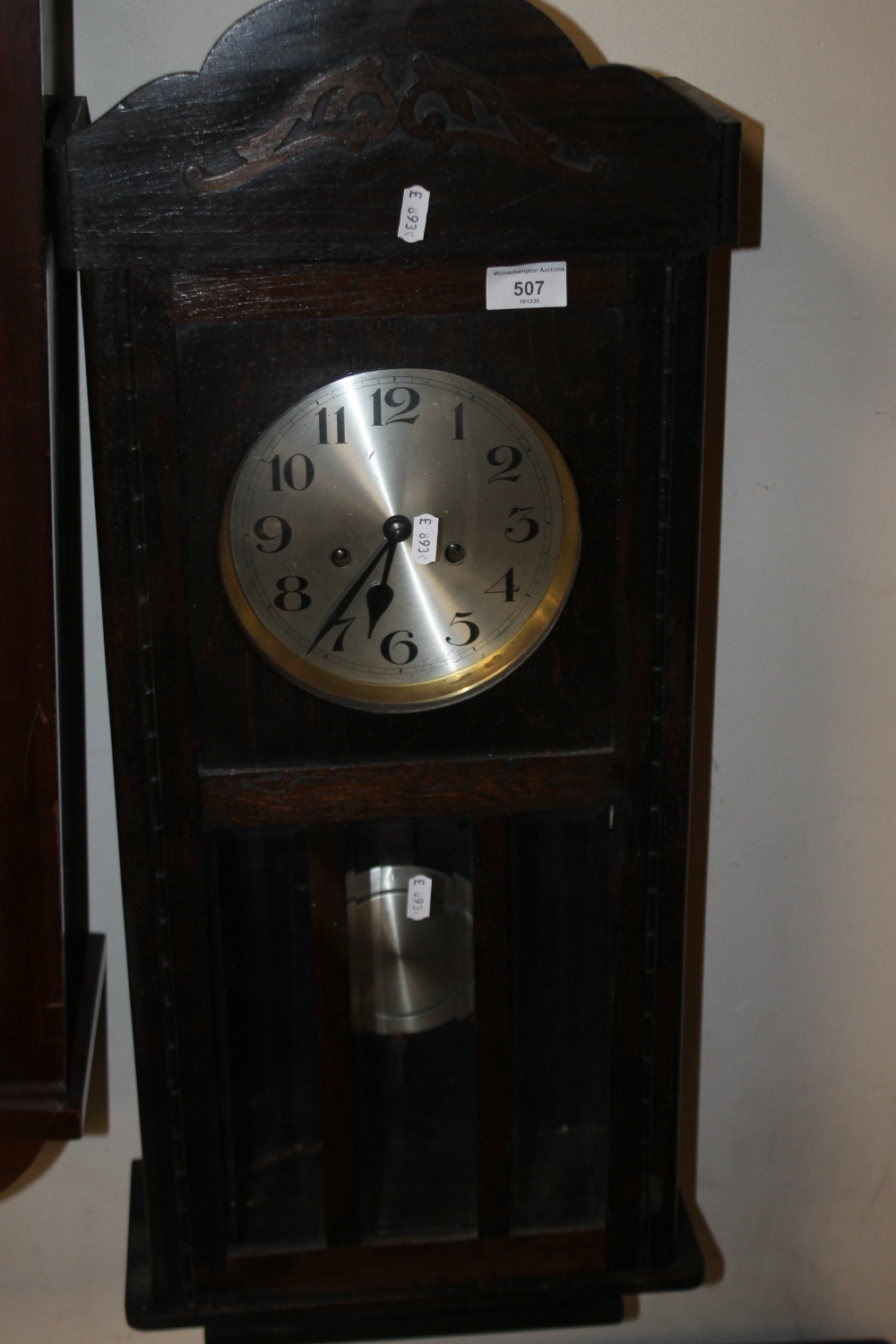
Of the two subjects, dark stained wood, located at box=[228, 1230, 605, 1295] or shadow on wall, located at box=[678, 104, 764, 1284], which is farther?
shadow on wall, located at box=[678, 104, 764, 1284]

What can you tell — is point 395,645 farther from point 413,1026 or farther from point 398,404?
point 413,1026

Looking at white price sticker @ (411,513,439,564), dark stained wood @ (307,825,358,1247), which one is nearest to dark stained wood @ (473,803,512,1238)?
dark stained wood @ (307,825,358,1247)

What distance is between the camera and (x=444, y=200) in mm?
905

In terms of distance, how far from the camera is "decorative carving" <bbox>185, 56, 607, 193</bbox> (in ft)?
2.88

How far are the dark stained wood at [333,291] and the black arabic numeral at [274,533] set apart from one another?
15 centimetres

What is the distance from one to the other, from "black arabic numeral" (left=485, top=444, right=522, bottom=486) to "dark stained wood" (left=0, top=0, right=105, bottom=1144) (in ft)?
1.11

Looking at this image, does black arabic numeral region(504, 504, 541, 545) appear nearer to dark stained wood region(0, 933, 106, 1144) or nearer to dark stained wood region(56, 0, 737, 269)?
dark stained wood region(56, 0, 737, 269)

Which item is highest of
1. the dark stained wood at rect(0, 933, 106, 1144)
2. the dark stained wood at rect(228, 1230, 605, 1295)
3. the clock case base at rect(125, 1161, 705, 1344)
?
the dark stained wood at rect(0, 933, 106, 1144)

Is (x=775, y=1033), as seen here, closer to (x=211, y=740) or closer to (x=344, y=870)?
(x=344, y=870)

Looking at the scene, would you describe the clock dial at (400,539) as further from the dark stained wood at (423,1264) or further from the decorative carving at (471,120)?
the dark stained wood at (423,1264)

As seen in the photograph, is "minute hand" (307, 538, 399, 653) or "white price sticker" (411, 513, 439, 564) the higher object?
"white price sticker" (411, 513, 439, 564)

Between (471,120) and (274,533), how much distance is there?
34 cm

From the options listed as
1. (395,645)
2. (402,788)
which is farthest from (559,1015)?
(395,645)

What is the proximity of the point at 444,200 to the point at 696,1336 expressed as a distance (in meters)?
1.37
